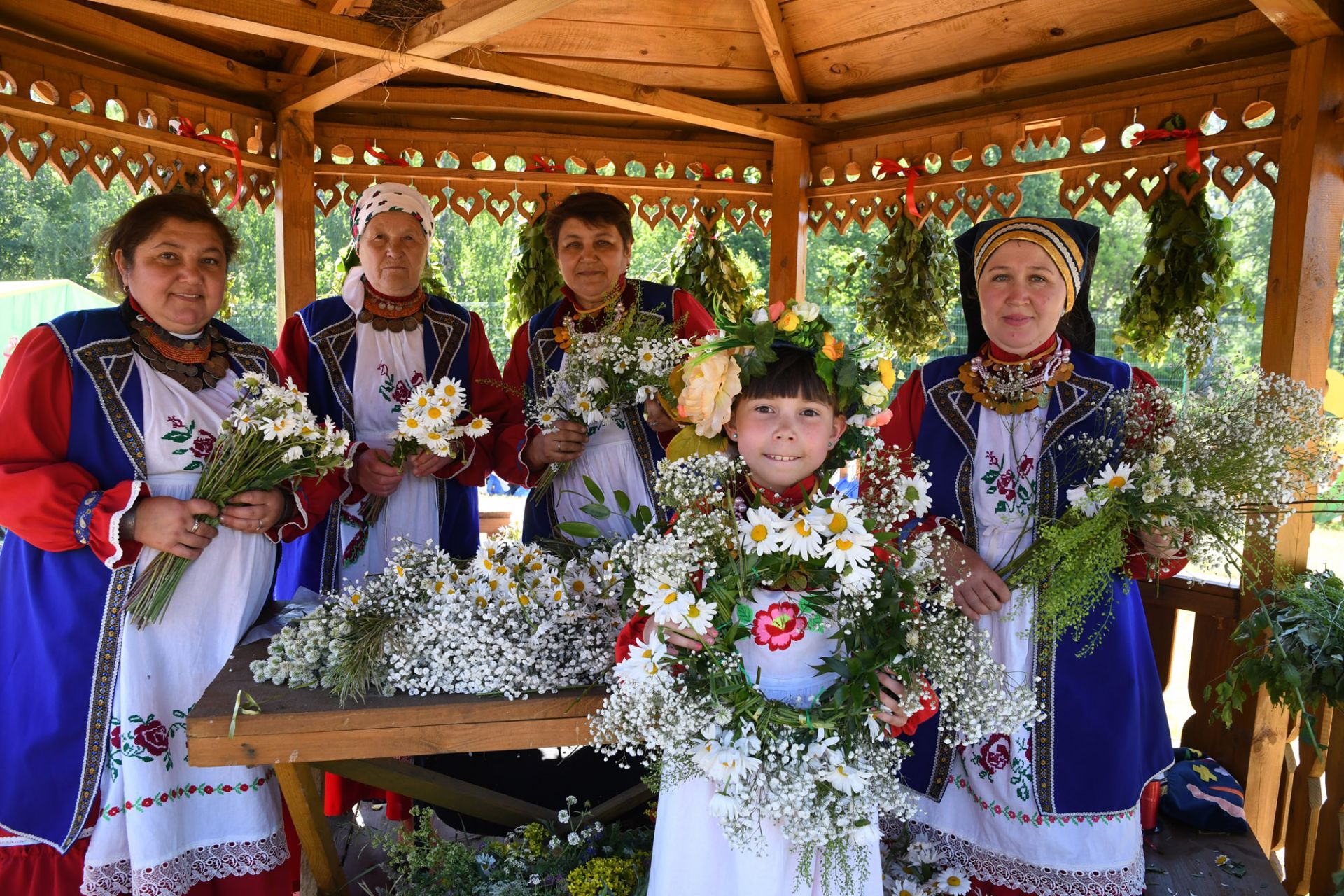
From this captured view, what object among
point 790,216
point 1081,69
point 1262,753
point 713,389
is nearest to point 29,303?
point 790,216

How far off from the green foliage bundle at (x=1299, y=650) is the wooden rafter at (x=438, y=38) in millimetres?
3009

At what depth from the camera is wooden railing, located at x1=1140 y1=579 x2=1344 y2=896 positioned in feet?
10.8

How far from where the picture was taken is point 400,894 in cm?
310

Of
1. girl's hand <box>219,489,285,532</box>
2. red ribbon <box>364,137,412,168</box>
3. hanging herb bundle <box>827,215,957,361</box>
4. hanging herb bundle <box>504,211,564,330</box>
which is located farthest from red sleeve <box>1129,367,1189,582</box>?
red ribbon <box>364,137,412,168</box>

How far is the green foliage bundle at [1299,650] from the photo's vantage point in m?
3.01

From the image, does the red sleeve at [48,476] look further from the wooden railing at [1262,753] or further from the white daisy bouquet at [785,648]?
the wooden railing at [1262,753]

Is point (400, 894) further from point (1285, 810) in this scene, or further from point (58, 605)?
point (1285, 810)

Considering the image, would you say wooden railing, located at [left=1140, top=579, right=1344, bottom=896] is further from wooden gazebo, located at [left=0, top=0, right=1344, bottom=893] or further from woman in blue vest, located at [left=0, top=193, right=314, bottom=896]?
woman in blue vest, located at [left=0, top=193, right=314, bottom=896]

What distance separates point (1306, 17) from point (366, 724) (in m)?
3.74

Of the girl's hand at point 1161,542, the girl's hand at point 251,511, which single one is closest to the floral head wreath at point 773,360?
the girl's hand at point 1161,542

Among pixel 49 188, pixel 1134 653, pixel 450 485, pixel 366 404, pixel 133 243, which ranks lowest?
pixel 1134 653

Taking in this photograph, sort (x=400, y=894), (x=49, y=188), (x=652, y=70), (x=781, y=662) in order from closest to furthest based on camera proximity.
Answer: (x=781, y=662) → (x=400, y=894) → (x=652, y=70) → (x=49, y=188)

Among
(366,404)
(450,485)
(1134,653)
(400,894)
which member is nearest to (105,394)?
(366,404)

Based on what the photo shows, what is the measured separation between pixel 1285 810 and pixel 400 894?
3424 millimetres
